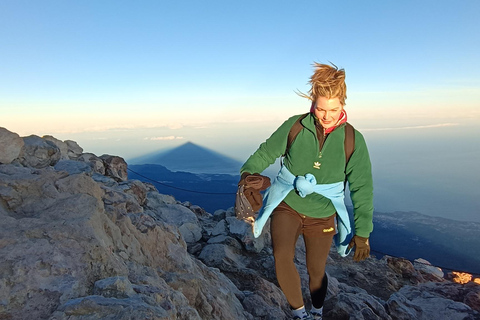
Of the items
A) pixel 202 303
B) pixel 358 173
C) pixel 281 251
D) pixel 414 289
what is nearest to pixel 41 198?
pixel 202 303

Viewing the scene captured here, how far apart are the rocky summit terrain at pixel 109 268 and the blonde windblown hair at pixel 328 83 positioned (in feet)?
7.74

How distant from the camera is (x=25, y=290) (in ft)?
6.70

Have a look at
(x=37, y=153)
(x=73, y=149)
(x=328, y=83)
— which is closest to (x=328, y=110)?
(x=328, y=83)

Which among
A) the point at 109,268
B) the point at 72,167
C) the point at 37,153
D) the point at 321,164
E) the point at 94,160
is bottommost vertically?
the point at 94,160

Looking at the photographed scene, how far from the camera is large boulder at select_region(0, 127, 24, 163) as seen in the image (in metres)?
4.46

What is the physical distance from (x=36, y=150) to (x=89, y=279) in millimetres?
4624

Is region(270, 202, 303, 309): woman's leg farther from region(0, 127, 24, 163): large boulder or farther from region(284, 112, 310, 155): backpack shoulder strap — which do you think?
region(0, 127, 24, 163): large boulder

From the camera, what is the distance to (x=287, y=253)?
3.37 meters

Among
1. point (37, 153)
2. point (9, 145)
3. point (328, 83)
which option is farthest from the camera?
point (37, 153)

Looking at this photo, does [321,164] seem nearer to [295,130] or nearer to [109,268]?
[295,130]

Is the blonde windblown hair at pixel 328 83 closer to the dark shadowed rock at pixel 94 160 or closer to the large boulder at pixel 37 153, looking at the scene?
the large boulder at pixel 37 153

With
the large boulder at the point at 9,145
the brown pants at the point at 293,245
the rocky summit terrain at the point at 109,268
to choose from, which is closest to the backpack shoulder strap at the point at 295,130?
the brown pants at the point at 293,245

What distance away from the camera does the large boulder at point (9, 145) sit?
176 inches

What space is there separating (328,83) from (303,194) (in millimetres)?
1176
